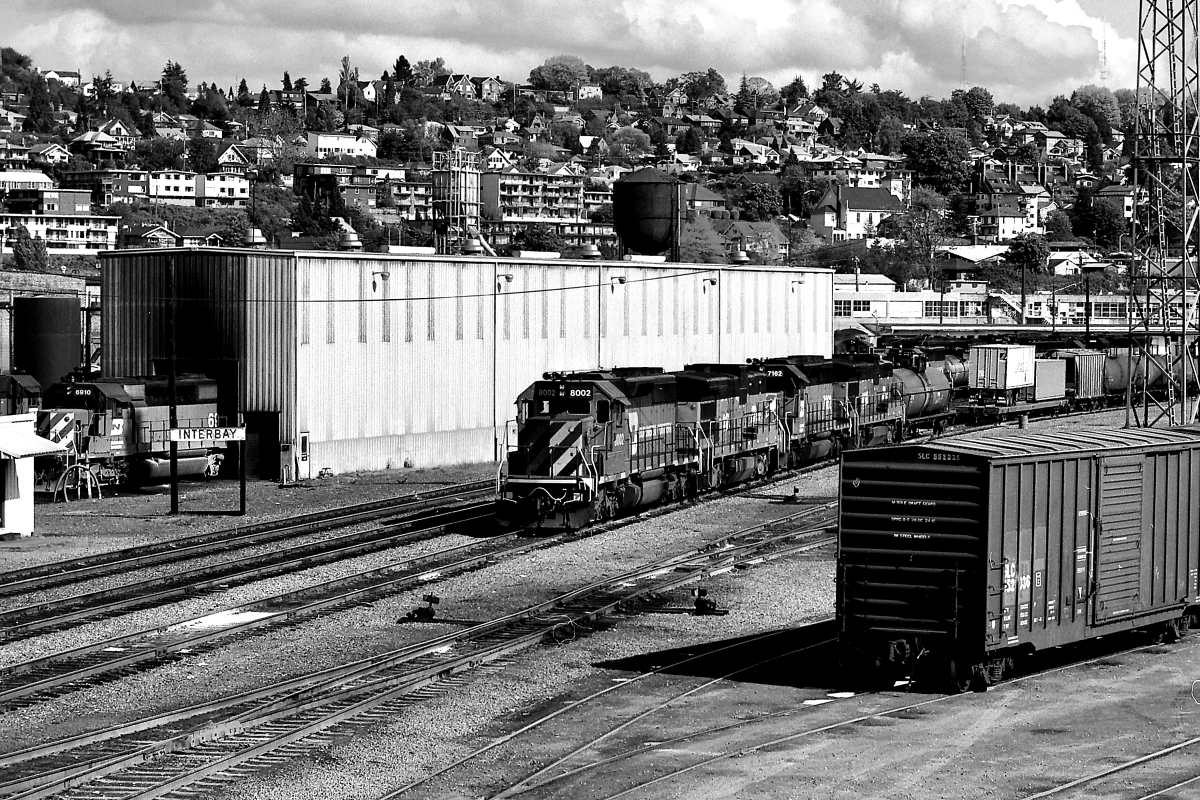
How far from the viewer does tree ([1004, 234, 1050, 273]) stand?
170m

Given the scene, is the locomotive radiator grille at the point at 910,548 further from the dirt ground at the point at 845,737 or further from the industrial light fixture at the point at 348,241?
the industrial light fixture at the point at 348,241

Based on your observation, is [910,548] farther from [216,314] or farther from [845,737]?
[216,314]

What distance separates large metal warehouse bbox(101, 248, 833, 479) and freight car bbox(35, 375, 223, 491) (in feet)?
5.75

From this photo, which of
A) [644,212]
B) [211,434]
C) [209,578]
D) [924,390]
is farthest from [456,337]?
[209,578]

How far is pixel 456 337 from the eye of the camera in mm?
52188

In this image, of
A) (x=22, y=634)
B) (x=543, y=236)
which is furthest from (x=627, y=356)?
(x=543, y=236)

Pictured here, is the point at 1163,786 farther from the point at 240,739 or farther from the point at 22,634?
the point at 22,634

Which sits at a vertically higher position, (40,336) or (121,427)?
(40,336)

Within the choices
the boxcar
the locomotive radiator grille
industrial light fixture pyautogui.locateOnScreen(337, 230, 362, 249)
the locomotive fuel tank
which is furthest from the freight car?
the boxcar

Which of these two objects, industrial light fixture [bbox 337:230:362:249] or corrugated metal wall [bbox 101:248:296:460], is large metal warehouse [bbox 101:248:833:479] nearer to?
corrugated metal wall [bbox 101:248:296:460]

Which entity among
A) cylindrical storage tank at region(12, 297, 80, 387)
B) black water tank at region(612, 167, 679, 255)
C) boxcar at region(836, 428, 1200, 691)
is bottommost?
boxcar at region(836, 428, 1200, 691)

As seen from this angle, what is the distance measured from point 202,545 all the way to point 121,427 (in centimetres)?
1178

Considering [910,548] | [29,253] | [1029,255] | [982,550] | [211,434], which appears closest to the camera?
[982,550]

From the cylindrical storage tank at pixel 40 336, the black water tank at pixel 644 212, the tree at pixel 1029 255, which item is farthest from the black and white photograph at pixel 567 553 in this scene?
the tree at pixel 1029 255
